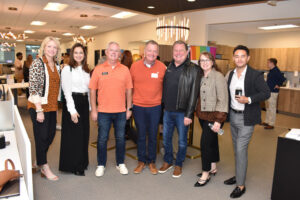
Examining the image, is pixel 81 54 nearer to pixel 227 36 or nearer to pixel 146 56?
pixel 146 56

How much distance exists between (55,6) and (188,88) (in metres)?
6.36

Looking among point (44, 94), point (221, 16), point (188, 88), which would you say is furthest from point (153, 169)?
point (221, 16)

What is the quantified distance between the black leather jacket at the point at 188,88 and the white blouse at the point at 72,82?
1.11 m

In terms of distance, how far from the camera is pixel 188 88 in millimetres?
2918

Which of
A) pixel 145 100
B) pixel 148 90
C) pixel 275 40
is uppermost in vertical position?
pixel 275 40

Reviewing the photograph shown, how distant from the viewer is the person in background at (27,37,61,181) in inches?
105

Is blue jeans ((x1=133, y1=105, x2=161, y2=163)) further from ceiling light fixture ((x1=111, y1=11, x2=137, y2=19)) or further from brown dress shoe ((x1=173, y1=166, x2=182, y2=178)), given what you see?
ceiling light fixture ((x1=111, y1=11, x2=137, y2=19))

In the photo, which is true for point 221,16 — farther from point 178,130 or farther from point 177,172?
point 177,172

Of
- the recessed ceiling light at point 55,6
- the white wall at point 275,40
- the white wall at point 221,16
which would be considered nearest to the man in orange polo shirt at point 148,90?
the white wall at point 221,16

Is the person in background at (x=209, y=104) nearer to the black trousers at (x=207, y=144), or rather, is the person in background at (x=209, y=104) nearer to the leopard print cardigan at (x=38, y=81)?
the black trousers at (x=207, y=144)

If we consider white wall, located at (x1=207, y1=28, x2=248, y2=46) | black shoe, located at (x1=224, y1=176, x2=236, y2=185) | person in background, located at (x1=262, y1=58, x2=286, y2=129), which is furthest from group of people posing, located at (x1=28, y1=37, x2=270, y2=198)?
white wall, located at (x1=207, y1=28, x2=248, y2=46)

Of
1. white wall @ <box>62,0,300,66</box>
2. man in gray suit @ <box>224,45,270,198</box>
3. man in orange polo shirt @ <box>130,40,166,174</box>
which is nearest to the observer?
man in gray suit @ <box>224,45,270,198</box>

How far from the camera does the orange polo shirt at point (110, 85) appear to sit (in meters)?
2.86

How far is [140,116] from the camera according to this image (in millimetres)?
3109
